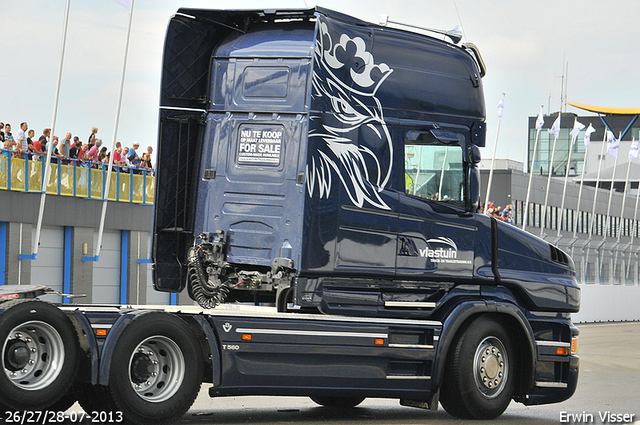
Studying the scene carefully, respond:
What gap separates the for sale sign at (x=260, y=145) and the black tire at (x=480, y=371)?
2.78m

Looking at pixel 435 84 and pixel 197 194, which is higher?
pixel 435 84

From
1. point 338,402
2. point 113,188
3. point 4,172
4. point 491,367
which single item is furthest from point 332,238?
point 113,188

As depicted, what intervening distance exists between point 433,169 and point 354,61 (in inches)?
57.7

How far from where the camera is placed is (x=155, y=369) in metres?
9.11

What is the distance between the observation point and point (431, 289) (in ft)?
34.9

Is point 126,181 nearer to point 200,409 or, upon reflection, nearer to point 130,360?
point 200,409


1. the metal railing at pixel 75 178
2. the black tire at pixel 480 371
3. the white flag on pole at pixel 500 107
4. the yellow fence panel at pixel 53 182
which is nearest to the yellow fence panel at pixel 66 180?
the metal railing at pixel 75 178

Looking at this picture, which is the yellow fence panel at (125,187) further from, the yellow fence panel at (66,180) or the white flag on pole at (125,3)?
the white flag on pole at (125,3)

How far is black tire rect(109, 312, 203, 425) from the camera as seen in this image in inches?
346

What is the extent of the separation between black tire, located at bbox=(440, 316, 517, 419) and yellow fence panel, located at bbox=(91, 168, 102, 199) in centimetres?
1861

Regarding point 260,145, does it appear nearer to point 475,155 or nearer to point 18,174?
point 475,155

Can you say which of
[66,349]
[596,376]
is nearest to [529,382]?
[66,349]

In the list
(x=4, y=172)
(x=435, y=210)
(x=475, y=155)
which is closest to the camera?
(x=435, y=210)

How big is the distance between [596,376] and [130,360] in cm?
1078
